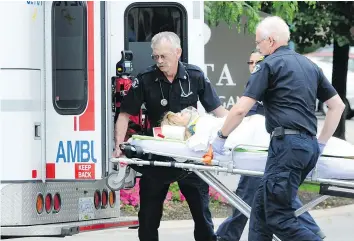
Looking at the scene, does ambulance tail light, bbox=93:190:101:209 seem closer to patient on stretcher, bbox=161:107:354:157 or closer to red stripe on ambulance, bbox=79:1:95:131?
red stripe on ambulance, bbox=79:1:95:131

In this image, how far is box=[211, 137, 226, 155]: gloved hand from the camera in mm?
6551

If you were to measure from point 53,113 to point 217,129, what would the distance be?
1.31 m

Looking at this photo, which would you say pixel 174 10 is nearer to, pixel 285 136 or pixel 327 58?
pixel 285 136

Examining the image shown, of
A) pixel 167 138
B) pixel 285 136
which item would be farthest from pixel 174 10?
pixel 285 136

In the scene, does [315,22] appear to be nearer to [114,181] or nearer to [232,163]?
[114,181]

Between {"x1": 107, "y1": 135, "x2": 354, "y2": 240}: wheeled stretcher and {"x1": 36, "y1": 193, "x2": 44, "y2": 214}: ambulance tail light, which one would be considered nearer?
{"x1": 107, "y1": 135, "x2": 354, "y2": 240}: wheeled stretcher

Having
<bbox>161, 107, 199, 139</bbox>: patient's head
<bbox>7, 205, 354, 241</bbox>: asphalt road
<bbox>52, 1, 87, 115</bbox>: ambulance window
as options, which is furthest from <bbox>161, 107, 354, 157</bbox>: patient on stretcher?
<bbox>7, 205, 354, 241</bbox>: asphalt road

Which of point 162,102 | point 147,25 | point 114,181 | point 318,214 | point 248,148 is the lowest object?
point 318,214

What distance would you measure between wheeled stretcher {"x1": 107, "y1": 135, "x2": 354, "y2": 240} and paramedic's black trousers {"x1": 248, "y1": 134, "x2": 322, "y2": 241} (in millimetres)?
161

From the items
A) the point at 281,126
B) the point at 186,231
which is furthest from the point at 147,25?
the point at 186,231

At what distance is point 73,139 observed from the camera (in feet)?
23.6

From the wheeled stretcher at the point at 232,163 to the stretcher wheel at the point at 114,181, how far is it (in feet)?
1.20

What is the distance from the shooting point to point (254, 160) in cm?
653

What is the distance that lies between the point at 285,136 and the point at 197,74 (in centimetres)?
134
